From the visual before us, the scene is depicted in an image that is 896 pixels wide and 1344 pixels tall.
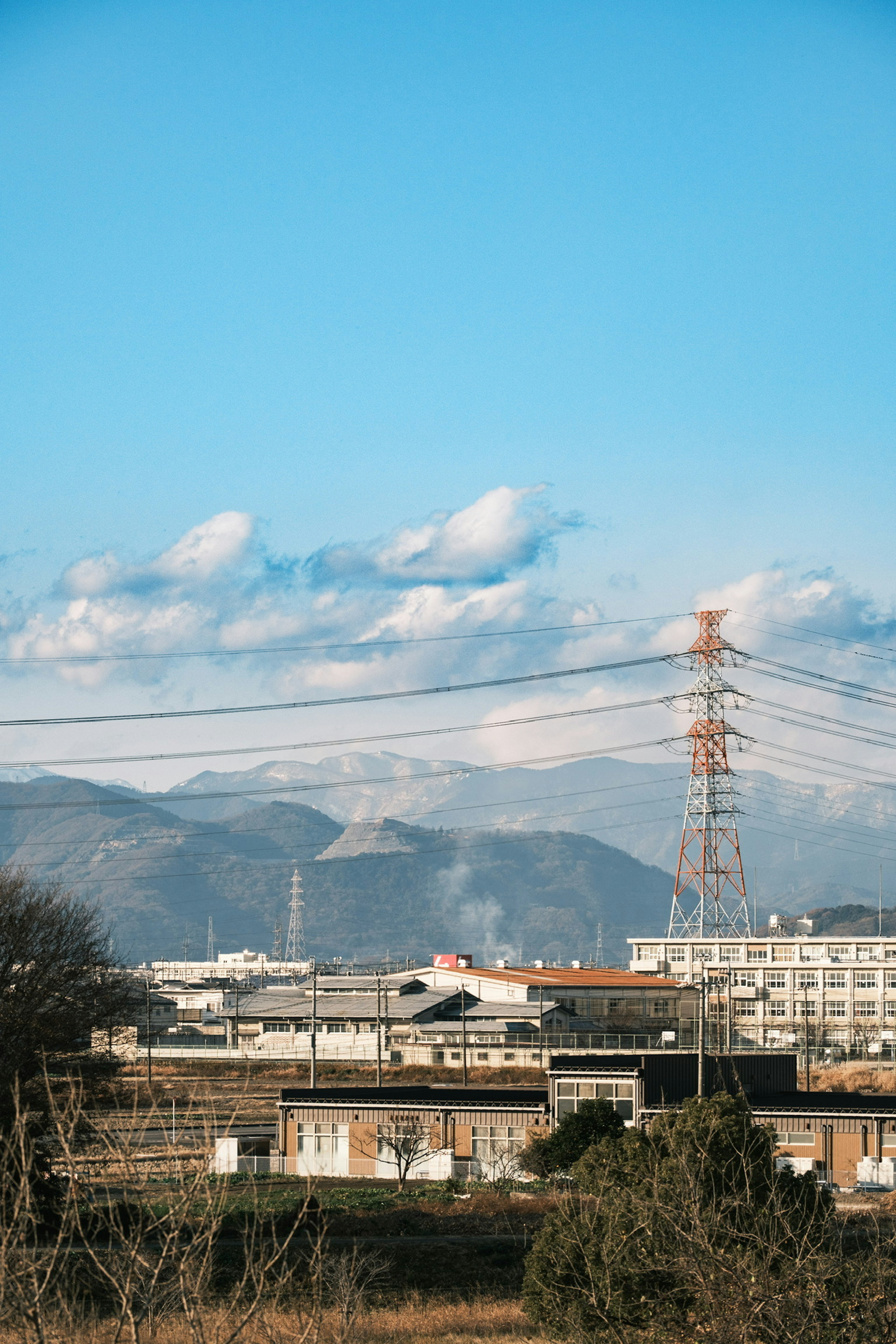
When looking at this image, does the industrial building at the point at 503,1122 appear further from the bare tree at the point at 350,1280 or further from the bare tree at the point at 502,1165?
the bare tree at the point at 350,1280

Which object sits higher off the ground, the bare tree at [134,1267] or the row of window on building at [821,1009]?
the bare tree at [134,1267]

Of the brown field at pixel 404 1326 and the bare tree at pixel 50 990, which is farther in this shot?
the bare tree at pixel 50 990

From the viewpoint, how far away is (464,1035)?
77812 mm

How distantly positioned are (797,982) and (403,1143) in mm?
81202

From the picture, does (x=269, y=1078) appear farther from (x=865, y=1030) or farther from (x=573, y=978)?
(x=865, y=1030)

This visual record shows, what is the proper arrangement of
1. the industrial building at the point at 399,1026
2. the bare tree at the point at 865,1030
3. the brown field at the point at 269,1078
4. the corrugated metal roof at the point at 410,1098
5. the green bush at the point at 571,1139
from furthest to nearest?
1. the bare tree at the point at 865,1030
2. the industrial building at the point at 399,1026
3. the brown field at the point at 269,1078
4. the corrugated metal roof at the point at 410,1098
5. the green bush at the point at 571,1139

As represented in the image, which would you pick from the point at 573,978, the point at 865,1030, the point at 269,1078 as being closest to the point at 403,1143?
the point at 269,1078

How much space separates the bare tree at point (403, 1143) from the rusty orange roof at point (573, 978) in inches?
2129

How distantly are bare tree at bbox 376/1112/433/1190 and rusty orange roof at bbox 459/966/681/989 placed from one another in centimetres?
5408

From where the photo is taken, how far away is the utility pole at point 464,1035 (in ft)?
235

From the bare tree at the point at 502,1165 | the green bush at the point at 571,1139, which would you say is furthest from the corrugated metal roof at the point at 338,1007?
the green bush at the point at 571,1139

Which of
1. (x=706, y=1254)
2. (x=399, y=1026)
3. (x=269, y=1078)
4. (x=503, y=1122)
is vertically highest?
(x=706, y=1254)

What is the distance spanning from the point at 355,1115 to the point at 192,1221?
21695 mm

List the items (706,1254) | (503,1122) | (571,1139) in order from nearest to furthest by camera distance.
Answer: (706,1254), (571,1139), (503,1122)
